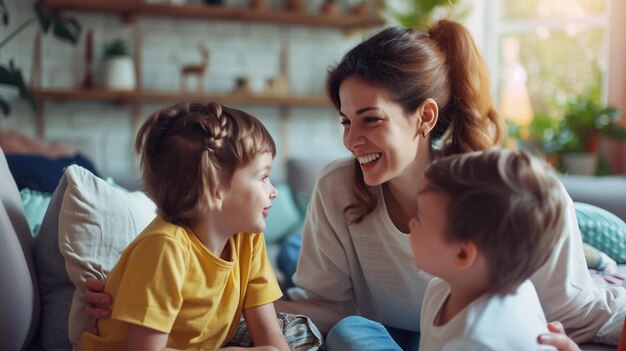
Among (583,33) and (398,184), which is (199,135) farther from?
(583,33)

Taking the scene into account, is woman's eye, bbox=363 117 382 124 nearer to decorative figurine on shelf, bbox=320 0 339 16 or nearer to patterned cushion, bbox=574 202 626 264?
patterned cushion, bbox=574 202 626 264

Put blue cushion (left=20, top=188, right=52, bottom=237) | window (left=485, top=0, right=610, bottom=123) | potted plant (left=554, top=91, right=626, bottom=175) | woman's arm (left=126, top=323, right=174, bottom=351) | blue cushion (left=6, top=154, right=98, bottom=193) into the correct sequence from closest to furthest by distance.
A: 1. woman's arm (left=126, top=323, right=174, bottom=351)
2. blue cushion (left=20, top=188, right=52, bottom=237)
3. blue cushion (left=6, top=154, right=98, bottom=193)
4. potted plant (left=554, top=91, right=626, bottom=175)
5. window (left=485, top=0, right=610, bottom=123)

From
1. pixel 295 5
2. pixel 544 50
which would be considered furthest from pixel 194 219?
pixel 544 50

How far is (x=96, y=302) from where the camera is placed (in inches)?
56.1

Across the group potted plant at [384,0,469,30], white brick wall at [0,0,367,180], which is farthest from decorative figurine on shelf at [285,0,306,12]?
potted plant at [384,0,469,30]

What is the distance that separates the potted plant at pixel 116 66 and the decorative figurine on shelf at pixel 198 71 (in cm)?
35

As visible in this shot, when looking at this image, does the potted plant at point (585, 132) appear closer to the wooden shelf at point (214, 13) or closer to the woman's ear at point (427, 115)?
the wooden shelf at point (214, 13)

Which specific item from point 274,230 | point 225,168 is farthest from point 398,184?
point 274,230

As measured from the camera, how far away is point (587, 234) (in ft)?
6.91

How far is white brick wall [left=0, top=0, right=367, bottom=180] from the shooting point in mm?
4285

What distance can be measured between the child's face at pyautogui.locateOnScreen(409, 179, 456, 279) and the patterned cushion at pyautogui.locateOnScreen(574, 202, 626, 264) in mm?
995

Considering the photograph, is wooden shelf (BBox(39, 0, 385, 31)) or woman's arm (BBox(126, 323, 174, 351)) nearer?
woman's arm (BBox(126, 323, 174, 351))

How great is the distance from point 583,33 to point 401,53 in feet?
11.4

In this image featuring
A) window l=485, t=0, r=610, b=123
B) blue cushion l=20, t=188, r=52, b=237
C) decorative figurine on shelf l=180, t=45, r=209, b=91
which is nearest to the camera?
blue cushion l=20, t=188, r=52, b=237
